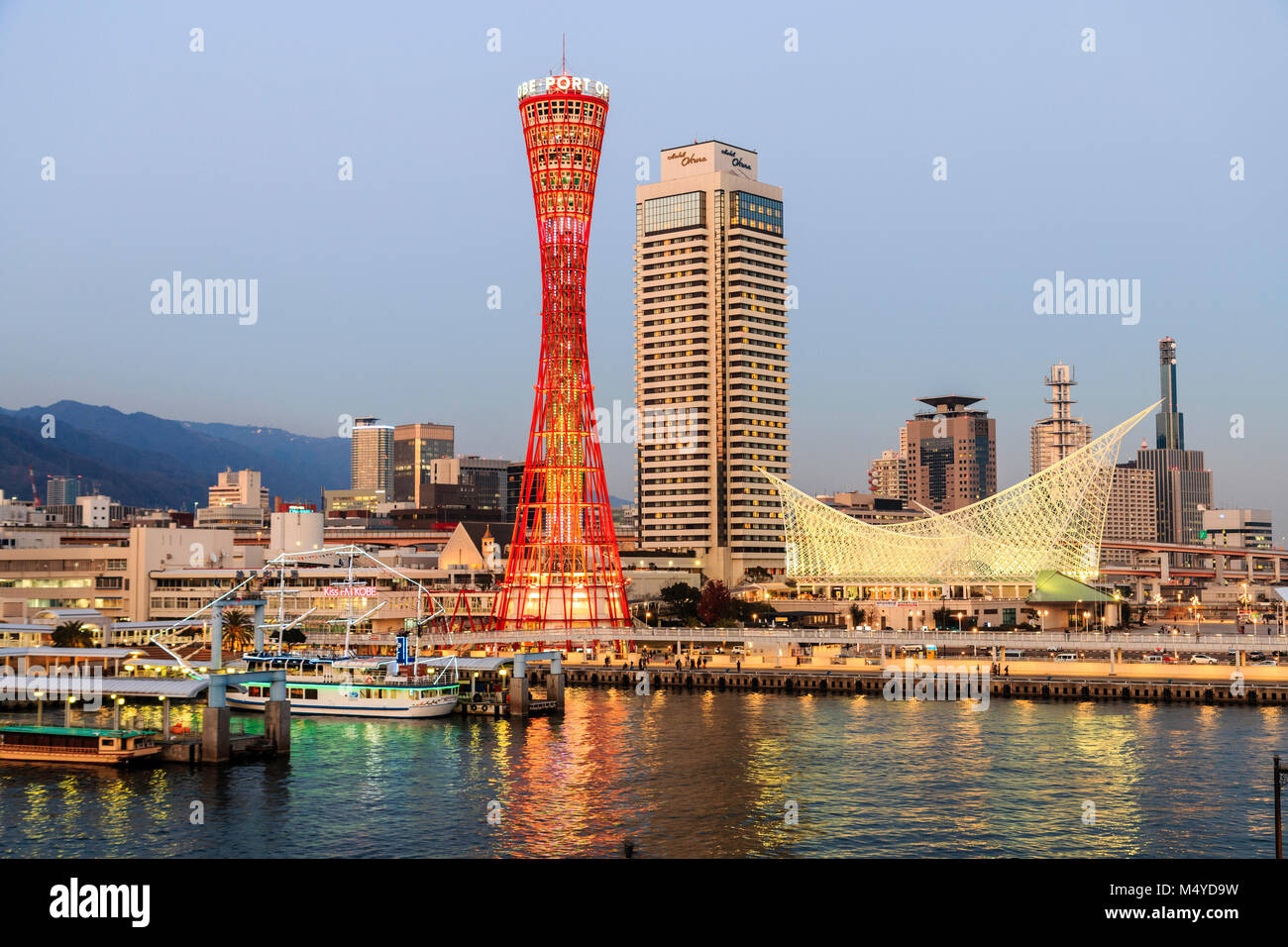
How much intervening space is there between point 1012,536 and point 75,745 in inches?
3845

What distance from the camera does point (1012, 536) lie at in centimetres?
12938

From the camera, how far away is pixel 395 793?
45.0 metres

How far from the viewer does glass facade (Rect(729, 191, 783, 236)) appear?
525 feet

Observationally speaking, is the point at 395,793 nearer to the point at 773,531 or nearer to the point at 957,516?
the point at 957,516

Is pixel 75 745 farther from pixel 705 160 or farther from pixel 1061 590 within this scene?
pixel 705 160

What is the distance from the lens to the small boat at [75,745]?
2020 inches

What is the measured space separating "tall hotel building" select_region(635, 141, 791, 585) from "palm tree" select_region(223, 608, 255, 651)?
74495mm

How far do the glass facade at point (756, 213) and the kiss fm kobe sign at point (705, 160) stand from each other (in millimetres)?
Answer: 3892

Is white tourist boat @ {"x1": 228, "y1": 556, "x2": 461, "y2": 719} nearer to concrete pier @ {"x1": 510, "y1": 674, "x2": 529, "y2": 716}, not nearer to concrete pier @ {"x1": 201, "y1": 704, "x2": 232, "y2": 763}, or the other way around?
concrete pier @ {"x1": 510, "y1": 674, "x2": 529, "y2": 716}

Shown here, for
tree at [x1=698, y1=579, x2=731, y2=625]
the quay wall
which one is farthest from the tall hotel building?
the quay wall

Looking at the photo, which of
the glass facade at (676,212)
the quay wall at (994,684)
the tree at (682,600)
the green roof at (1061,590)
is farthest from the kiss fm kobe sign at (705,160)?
the quay wall at (994,684)

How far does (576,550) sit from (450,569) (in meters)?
29.0
